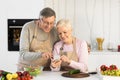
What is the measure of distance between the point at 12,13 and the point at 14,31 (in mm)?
285

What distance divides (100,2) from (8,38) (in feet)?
5.68

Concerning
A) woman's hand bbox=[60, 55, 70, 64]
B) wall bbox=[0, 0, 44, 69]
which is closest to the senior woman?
woman's hand bbox=[60, 55, 70, 64]

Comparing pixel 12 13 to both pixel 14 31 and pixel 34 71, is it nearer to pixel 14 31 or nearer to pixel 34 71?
pixel 14 31

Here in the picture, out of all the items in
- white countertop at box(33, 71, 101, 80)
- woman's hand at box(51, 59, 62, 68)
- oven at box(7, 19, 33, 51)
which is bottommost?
white countertop at box(33, 71, 101, 80)

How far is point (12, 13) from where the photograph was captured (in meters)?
4.27

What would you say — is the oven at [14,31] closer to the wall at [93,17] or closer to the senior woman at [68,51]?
the wall at [93,17]

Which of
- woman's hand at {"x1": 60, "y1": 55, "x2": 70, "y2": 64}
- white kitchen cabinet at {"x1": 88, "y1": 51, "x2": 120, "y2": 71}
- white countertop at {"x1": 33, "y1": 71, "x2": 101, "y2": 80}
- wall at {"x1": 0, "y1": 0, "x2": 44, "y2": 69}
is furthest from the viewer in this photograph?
white kitchen cabinet at {"x1": 88, "y1": 51, "x2": 120, "y2": 71}

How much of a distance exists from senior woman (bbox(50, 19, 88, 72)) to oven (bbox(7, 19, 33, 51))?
1.47 m

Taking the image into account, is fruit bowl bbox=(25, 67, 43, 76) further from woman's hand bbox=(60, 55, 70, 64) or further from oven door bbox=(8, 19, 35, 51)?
oven door bbox=(8, 19, 35, 51)

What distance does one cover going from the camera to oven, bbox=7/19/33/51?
4.28 m

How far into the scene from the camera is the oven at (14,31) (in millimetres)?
4277

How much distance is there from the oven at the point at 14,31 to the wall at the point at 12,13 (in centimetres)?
6

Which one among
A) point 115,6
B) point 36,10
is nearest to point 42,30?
point 36,10

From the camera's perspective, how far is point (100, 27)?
16.1ft
